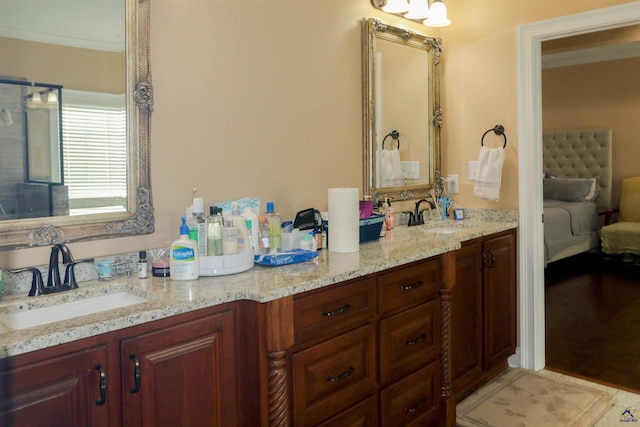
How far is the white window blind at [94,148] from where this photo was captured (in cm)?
179

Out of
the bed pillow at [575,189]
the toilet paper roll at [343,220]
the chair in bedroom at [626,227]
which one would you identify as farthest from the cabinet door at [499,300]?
the bed pillow at [575,189]

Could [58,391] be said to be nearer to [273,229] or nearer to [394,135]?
[273,229]

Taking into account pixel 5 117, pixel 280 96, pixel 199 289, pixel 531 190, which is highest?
pixel 280 96

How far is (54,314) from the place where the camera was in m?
1.63

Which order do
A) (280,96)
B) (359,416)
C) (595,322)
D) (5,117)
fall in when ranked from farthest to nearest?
(595,322), (280,96), (359,416), (5,117)

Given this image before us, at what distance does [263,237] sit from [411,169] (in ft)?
4.84

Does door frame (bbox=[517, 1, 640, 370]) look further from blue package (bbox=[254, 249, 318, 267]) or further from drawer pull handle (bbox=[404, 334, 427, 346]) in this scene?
blue package (bbox=[254, 249, 318, 267])

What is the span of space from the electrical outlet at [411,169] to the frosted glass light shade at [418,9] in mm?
898

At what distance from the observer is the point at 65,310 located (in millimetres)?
1657

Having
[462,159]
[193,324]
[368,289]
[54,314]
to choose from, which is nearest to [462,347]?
[368,289]

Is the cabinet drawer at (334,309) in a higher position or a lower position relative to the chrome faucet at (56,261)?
lower

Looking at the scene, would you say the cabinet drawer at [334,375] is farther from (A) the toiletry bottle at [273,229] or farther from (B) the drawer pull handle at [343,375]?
(A) the toiletry bottle at [273,229]

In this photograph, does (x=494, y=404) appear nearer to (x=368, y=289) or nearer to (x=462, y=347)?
(x=462, y=347)

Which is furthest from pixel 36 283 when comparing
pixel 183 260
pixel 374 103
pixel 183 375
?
pixel 374 103
